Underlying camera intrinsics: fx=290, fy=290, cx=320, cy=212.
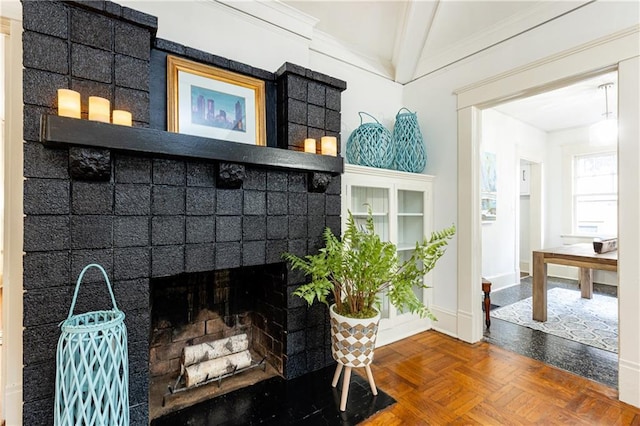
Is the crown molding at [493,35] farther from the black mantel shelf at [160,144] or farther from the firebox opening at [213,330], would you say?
the firebox opening at [213,330]

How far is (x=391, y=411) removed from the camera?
163 cm

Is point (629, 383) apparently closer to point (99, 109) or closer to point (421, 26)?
point (421, 26)

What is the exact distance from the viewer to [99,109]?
1.28 meters

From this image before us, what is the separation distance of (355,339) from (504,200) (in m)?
3.70

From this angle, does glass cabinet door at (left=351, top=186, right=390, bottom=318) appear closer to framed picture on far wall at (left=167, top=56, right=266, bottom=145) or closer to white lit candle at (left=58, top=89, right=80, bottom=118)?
framed picture on far wall at (left=167, top=56, right=266, bottom=145)

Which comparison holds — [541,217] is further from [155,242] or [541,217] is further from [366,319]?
[155,242]

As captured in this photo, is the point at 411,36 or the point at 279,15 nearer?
the point at 279,15

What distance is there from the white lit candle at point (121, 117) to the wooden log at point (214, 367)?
1.43m

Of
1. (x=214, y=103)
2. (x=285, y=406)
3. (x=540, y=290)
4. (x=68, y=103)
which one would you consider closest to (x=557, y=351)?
(x=540, y=290)

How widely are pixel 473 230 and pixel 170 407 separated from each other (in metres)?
2.52

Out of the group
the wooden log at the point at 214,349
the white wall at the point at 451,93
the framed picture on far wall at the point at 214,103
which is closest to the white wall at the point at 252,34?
the framed picture on far wall at the point at 214,103

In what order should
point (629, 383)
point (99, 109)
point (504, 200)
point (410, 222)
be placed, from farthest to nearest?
point (504, 200) < point (410, 222) < point (629, 383) < point (99, 109)

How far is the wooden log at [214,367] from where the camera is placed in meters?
1.75

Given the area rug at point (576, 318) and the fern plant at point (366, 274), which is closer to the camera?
the fern plant at point (366, 274)
